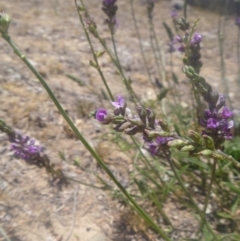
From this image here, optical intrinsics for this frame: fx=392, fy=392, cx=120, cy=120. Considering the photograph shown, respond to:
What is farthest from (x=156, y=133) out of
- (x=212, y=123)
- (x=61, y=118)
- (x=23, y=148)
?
(x=61, y=118)

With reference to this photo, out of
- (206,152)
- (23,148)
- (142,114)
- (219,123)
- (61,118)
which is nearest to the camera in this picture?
(206,152)

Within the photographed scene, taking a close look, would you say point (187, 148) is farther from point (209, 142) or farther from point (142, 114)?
point (142, 114)

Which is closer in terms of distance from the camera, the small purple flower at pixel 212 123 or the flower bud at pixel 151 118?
the flower bud at pixel 151 118

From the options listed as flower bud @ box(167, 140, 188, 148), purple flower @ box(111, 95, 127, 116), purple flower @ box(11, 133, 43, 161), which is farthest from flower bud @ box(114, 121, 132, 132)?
purple flower @ box(11, 133, 43, 161)

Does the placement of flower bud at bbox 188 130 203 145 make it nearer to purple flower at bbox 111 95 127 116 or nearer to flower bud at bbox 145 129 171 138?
flower bud at bbox 145 129 171 138

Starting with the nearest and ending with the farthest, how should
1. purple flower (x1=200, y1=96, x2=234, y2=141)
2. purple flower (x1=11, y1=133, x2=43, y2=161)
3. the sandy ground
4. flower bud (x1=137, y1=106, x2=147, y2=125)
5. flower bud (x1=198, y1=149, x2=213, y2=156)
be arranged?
flower bud (x1=198, y1=149, x2=213, y2=156)
flower bud (x1=137, y1=106, x2=147, y2=125)
purple flower (x1=200, y1=96, x2=234, y2=141)
purple flower (x1=11, y1=133, x2=43, y2=161)
the sandy ground

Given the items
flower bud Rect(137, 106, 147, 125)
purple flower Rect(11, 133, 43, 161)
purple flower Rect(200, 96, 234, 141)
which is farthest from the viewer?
purple flower Rect(11, 133, 43, 161)

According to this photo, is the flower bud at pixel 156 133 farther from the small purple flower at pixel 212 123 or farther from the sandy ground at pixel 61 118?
the sandy ground at pixel 61 118

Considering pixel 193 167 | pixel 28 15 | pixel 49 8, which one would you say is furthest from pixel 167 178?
pixel 49 8

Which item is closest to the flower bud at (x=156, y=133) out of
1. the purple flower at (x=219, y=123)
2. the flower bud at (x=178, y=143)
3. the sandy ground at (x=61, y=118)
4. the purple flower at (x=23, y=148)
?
the flower bud at (x=178, y=143)

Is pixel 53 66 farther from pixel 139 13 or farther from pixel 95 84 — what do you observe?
pixel 139 13
